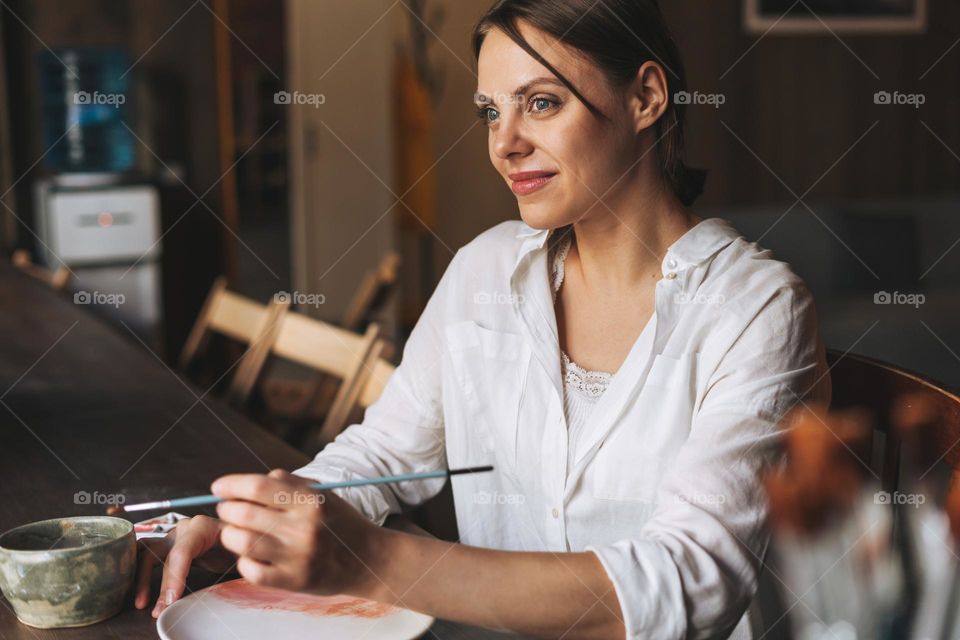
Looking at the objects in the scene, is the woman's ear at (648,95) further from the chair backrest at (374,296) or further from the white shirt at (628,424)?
the chair backrest at (374,296)

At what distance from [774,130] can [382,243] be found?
213cm

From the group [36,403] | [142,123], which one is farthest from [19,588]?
[142,123]

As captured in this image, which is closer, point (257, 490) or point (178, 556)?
point (257, 490)

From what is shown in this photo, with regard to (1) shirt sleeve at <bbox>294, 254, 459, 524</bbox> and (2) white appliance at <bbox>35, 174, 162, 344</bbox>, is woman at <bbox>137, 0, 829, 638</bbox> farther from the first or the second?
(2) white appliance at <bbox>35, 174, 162, 344</bbox>

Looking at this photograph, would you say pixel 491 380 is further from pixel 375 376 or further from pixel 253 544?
pixel 253 544

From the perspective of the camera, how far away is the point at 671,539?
38.7 inches

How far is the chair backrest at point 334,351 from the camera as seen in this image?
182 centimetres

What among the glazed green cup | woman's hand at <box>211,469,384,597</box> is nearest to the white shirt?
woman's hand at <box>211,469,384,597</box>

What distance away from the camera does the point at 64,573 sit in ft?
3.06

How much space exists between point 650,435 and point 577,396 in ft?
0.41

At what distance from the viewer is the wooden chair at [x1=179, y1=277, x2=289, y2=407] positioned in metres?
2.16

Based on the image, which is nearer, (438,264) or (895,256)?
(895,256)

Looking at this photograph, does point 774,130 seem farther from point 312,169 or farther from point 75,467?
point 75,467

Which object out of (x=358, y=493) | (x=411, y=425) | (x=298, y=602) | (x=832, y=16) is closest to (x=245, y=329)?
(x=411, y=425)
